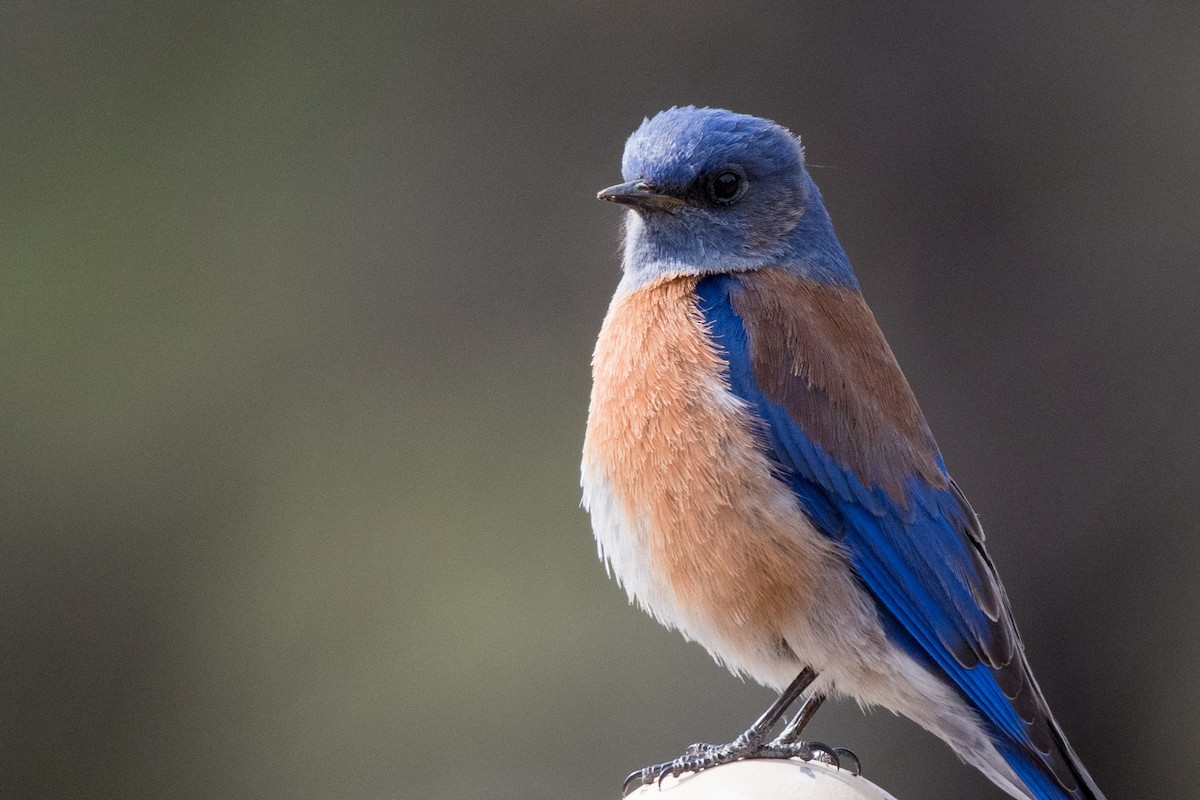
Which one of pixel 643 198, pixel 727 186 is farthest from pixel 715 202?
pixel 643 198

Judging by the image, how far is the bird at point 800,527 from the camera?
3986 mm

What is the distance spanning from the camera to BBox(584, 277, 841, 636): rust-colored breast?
157 inches

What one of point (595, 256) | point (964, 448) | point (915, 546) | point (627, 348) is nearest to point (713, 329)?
point (627, 348)

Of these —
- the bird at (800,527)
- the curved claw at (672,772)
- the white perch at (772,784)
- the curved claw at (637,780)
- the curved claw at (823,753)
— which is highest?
the bird at (800,527)

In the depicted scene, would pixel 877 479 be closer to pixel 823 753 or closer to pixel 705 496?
pixel 705 496

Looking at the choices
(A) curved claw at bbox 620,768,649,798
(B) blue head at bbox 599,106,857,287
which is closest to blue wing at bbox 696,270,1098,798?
(B) blue head at bbox 599,106,857,287

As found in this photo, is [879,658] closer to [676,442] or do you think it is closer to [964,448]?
[676,442]

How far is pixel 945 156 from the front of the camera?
707 centimetres

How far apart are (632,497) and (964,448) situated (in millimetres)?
3134

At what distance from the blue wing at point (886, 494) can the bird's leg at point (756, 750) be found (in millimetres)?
357

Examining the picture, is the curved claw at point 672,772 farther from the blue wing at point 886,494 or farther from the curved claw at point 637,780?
the blue wing at point 886,494

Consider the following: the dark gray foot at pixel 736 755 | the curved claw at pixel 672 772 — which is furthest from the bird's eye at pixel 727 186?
the curved claw at pixel 672 772

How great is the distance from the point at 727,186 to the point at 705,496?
45.2 inches

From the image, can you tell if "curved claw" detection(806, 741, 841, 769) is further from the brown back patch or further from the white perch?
the brown back patch
